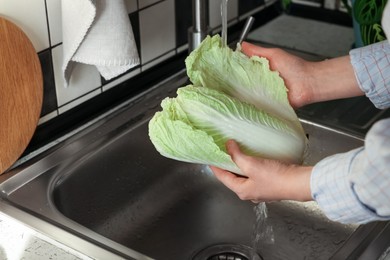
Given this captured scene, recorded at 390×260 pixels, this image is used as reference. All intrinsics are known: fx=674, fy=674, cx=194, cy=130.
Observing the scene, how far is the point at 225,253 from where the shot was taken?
116 cm

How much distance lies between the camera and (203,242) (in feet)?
3.89

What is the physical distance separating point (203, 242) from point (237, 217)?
0.09 meters

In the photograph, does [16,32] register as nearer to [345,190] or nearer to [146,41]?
[146,41]

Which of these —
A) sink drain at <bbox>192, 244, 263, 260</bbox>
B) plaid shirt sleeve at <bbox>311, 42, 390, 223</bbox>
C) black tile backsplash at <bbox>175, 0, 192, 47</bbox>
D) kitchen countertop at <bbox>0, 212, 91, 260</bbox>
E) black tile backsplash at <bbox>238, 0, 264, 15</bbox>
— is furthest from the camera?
black tile backsplash at <bbox>238, 0, 264, 15</bbox>

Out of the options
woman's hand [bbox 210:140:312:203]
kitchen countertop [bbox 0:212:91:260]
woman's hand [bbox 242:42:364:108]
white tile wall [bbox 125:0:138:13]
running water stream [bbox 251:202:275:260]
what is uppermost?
white tile wall [bbox 125:0:138:13]

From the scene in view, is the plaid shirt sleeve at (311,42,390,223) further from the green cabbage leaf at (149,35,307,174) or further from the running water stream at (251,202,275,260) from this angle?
the running water stream at (251,202,275,260)

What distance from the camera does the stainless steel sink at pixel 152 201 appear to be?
1122mm

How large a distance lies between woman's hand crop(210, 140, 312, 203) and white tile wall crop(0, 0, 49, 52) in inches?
15.6

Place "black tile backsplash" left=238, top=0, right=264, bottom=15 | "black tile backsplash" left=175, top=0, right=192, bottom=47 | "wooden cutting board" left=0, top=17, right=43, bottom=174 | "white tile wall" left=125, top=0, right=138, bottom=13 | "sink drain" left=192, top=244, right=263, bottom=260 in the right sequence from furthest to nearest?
"black tile backsplash" left=238, top=0, right=264, bottom=15
"black tile backsplash" left=175, top=0, right=192, bottom=47
"white tile wall" left=125, top=0, right=138, bottom=13
"sink drain" left=192, top=244, right=263, bottom=260
"wooden cutting board" left=0, top=17, right=43, bottom=174

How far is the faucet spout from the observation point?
51.3 inches

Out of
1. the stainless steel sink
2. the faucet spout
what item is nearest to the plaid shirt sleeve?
the stainless steel sink

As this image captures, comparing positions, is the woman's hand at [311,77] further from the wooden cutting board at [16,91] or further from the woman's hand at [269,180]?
the wooden cutting board at [16,91]

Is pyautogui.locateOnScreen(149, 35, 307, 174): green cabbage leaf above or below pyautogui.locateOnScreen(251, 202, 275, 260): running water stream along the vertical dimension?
above

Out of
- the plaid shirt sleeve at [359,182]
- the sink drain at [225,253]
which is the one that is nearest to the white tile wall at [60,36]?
the sink drain at [225,253]
